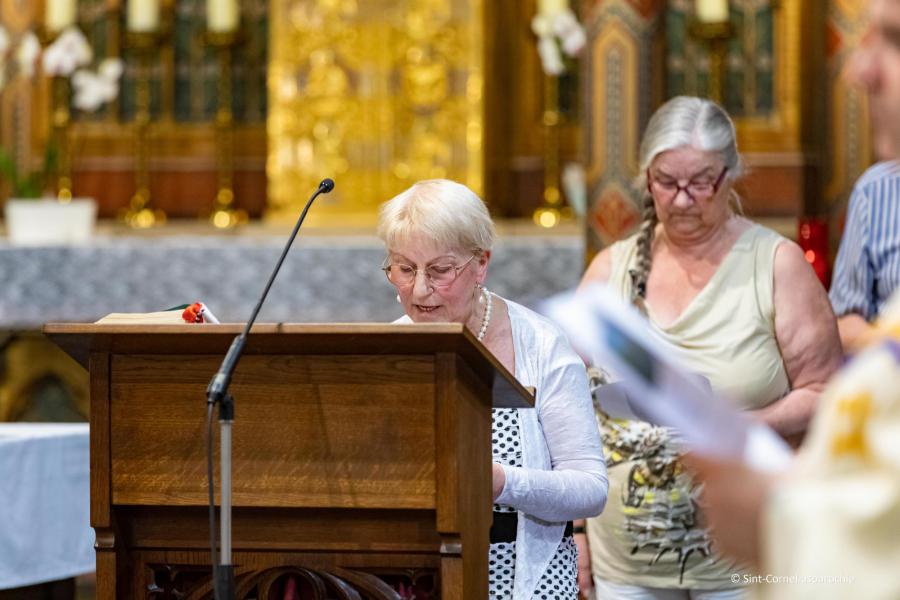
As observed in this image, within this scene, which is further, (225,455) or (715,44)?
(715,44)

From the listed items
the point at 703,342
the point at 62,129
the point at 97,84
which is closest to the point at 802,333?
the point at 703,342

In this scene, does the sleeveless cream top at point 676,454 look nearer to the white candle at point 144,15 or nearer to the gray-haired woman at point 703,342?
the gray-haired woman at point 703,342

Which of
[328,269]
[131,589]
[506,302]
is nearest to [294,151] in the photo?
[328,269]

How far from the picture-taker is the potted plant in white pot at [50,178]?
662 cm

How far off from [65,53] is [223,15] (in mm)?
689

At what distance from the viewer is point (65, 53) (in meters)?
6.76

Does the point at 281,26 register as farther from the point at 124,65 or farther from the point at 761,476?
the point at 761,476

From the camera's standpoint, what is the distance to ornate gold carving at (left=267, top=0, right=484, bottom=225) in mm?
6992

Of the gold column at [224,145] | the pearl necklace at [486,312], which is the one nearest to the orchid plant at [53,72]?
the gold column at [224,145]

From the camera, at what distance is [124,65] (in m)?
7.49

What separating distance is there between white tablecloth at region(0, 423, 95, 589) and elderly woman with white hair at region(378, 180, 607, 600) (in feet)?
5.31

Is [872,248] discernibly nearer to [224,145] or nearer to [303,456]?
[303,456]

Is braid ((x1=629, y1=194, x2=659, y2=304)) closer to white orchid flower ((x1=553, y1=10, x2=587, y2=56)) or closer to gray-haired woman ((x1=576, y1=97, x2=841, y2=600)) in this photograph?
gray-haired woman ((x1=576, y1=97, x2=841, y2=600))

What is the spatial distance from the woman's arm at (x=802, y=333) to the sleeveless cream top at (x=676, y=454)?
0.9 inches
